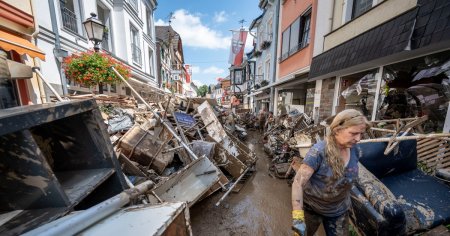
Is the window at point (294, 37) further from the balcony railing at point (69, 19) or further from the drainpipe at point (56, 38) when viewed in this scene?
the balcony railing at point (69, 19)

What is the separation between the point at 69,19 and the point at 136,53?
15.3 ft

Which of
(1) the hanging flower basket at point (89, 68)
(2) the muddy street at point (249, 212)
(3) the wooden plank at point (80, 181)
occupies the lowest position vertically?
(2) the muddy street at point (249, 212)

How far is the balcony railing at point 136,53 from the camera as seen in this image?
1005 centimetres

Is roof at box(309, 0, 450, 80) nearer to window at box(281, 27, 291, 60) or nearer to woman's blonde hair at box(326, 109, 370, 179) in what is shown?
woman's blonde hair at box(326, 109, 370, 179)

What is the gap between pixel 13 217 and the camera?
826mm

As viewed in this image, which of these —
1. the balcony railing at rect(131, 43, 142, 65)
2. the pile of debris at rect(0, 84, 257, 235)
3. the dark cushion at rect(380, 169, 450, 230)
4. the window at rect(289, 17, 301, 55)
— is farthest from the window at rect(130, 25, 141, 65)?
the dark cushion at rect(380, 169, 450, 230)

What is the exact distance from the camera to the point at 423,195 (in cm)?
217

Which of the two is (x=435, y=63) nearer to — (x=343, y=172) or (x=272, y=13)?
(x=343, y=172)

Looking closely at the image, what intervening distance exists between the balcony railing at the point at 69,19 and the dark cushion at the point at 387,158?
28.3 feet

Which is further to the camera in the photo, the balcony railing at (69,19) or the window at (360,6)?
the balcony railing at (69,19)

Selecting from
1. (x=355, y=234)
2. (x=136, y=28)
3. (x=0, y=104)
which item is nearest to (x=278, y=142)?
(x=355, y=234)

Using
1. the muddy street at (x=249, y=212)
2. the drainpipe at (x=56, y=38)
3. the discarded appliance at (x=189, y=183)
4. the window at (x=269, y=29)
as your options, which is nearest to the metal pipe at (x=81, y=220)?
the discarded appliance at (x=189, y=183)

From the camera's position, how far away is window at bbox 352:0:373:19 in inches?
175

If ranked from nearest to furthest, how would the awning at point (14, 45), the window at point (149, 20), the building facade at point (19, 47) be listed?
the awning at point (14, 45) → the building facade at point (19, 47) → the window at point (149, 20)
